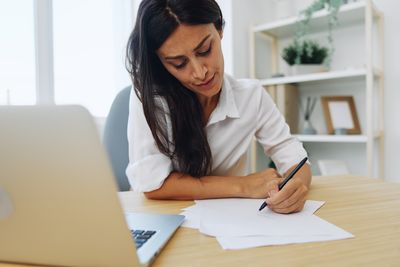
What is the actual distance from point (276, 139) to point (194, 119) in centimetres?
27

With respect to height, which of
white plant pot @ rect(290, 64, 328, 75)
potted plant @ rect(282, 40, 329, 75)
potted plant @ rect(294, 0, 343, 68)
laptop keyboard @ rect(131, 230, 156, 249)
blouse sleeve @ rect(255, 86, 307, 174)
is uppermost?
potted plant @ rect(294, 0, 343, 68)

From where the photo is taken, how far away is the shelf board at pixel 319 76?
1.77 metres

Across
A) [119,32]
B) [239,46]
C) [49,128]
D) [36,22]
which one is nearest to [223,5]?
[239,46]

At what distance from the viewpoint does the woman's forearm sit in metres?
0.76

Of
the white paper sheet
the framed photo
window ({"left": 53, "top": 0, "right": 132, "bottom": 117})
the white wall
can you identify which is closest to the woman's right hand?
the white paper sheet

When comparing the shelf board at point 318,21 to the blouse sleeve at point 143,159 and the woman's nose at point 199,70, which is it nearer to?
the woman's nose at point 199,70

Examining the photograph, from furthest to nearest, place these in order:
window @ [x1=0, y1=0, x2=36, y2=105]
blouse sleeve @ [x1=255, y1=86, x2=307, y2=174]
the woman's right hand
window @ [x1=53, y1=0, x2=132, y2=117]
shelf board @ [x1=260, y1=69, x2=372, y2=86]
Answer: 1. shelf board @ [x1=260, y1=69, x2=372, y2=86]
2. window @ [x1=53, y1=0, x2=132, y2=117]
3. window @ [x1=0, y1=0, x2=36, y2=105]
4. blouse sleeve @ [x1=255, y1=86, x2=307, y2=174]
5. the woman's right hand

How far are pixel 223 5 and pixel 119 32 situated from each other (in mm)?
683

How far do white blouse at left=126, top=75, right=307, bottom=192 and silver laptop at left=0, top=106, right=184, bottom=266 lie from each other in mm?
517

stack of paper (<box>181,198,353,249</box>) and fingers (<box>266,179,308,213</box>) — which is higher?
fingers (<box>266,179,308,213</box>)

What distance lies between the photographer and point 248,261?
0.42 m

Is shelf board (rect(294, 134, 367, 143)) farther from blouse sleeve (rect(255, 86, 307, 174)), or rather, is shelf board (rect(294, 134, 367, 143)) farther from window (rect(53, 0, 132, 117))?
window (rect(53, 0, 132, 117))

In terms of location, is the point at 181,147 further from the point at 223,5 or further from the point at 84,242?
the point at 223,5

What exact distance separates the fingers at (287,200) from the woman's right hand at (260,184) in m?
0.07
